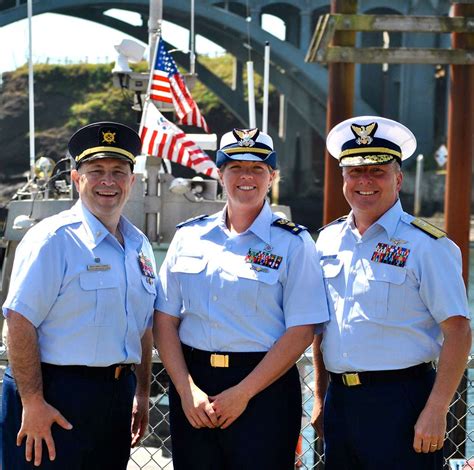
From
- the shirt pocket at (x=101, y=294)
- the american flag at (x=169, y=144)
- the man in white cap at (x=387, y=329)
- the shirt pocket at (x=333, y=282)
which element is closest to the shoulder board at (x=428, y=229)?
the man in white cap at (x=387, y=329)

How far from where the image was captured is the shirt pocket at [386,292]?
10.7ft

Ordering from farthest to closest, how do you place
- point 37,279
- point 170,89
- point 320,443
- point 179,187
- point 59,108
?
point 59,108
point 170,89
point 179,187
point 320,443
point 37,279

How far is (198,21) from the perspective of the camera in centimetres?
3353

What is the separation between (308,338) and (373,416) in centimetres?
33

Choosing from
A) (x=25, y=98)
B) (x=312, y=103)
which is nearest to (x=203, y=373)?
(x=312, y=103)

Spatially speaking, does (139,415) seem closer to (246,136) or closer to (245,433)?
(245,433)

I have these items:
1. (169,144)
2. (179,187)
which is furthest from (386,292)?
(179,187)

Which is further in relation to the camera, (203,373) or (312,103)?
(312,103)

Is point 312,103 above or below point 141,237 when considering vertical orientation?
above

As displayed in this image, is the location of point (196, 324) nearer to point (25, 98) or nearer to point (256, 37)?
point (256, 37)

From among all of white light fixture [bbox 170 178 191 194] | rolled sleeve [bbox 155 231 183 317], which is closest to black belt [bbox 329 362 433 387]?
rolled sleeve [bbox 155 231 183 317]

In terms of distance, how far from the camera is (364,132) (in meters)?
3.46

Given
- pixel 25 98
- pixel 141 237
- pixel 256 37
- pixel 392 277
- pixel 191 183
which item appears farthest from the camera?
pixel 25 98

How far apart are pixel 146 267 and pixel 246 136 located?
57cm
